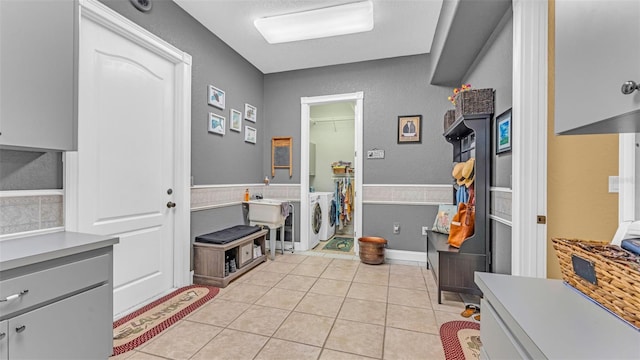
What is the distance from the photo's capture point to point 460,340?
180 centimetres

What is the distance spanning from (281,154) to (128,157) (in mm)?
2216

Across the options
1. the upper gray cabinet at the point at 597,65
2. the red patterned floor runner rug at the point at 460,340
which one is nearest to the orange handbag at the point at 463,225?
the red patterned floor runner rug at the point at 460,340

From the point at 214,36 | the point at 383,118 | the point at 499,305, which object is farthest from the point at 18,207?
the point at 383,118

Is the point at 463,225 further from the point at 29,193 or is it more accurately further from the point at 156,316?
the point at 29,193

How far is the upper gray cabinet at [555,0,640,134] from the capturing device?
0.52 m

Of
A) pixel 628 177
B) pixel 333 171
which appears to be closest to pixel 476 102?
pixel 628 177

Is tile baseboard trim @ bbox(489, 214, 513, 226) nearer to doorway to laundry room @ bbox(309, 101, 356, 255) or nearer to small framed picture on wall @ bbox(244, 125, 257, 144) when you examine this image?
doorway to laundry room @ bbox(309, 101, 356, 255)

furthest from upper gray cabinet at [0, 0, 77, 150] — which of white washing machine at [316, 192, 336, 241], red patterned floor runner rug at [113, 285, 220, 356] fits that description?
white washing machine at [316, 192, 336, 241]

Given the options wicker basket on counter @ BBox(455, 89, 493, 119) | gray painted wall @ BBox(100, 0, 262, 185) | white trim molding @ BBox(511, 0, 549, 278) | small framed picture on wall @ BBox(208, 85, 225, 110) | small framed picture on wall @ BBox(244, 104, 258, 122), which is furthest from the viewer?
small framed picture on wall @ BBox(244, 104, 258, 122)

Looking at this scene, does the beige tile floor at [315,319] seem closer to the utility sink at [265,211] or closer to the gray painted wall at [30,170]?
the utility sink at [265,211]

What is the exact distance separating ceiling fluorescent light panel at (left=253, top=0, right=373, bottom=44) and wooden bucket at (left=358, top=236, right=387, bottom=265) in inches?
99.7

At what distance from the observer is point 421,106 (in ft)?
11.6

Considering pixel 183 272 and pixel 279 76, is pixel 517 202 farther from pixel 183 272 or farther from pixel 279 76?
pixel 279 76

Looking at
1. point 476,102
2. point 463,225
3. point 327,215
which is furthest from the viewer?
point 327,215
